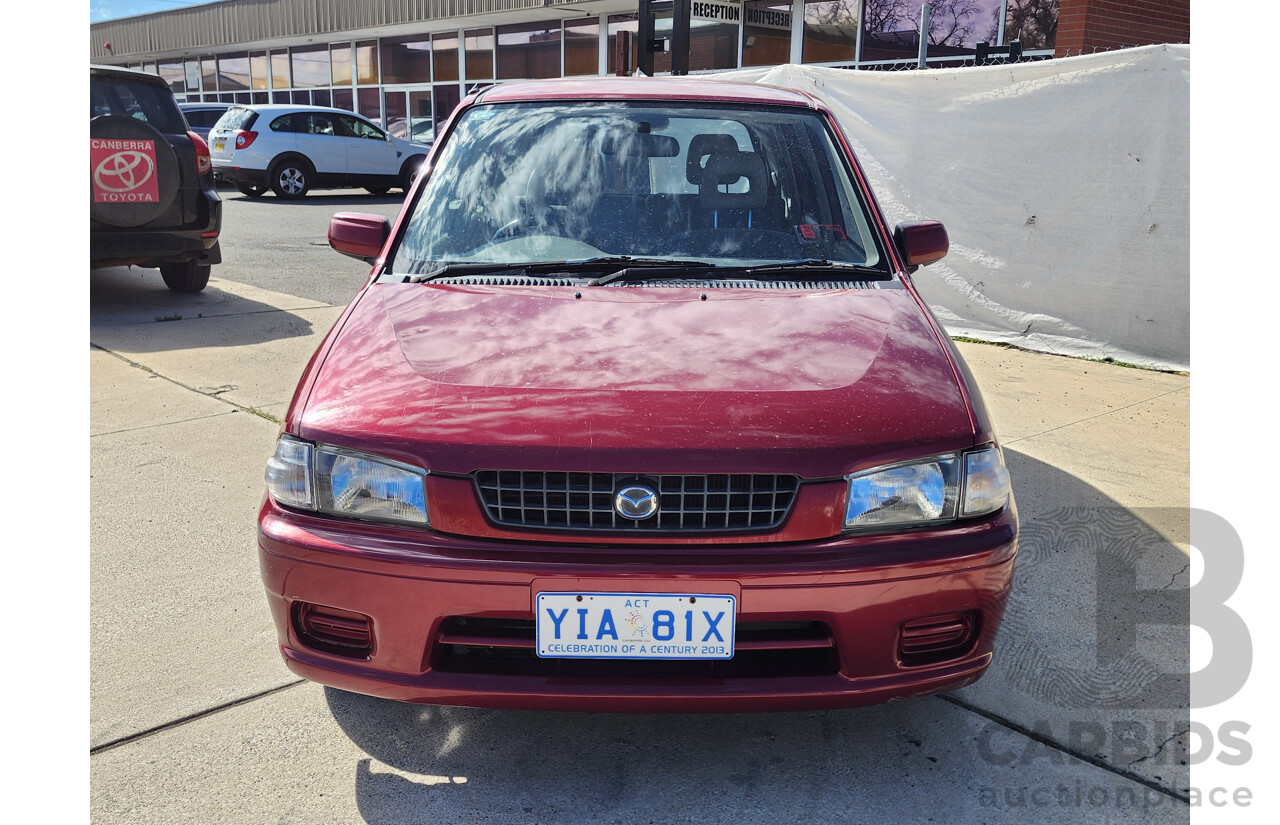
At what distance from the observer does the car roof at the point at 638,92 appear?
351 centimetres

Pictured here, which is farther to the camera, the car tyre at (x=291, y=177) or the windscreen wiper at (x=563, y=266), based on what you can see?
the car tyre at (x=291, y=177)

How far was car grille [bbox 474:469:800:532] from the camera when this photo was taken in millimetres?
2137

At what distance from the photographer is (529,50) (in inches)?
960

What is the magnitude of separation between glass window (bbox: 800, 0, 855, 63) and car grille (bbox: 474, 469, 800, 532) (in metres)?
16.1

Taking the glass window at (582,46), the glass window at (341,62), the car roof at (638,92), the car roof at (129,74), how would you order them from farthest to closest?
the glass window at (341,62), the glass window at (582,46), the car roof at (129,74), the car roof at (638,92)

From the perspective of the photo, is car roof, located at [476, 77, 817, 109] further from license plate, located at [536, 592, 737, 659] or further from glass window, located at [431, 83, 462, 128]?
glass window, located at [431, 83, 462, 128]

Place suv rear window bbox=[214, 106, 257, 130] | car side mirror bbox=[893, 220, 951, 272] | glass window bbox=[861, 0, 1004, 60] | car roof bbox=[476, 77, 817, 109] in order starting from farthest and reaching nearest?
suv rear window bbox=[214, 106, 257, 130]
glass window bbox=[861, 0, 1004, 60]
car roof bbox=[476, 77, 817, 109]
car side mirror bbox=[893, 220, 951, 272]

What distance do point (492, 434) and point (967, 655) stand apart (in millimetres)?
1142

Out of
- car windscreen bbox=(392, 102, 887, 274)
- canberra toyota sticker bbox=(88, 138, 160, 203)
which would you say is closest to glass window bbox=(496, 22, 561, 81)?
canberra toyota sticker bbox=(88, 138, 160, 203)

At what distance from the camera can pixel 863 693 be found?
218cm

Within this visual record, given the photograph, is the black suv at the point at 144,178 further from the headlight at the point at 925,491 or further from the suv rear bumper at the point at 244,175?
the suv rear bumper at the point at 244,175

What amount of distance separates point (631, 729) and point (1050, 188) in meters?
5.50

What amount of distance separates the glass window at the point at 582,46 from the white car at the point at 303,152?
4627 mm

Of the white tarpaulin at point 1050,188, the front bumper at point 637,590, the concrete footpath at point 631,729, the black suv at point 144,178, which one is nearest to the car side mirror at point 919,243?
the concrete footpath at point 631,729
